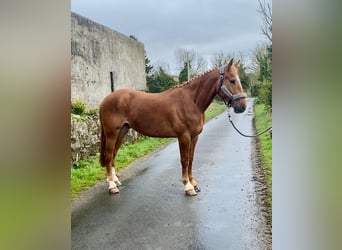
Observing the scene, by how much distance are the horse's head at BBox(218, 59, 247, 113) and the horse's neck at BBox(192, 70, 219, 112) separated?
0.03 m

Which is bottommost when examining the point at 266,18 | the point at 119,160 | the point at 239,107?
the point at 119,160

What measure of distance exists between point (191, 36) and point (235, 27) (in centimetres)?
18

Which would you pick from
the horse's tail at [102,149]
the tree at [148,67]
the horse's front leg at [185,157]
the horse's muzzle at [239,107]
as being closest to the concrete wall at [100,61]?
the tree at [148,67]

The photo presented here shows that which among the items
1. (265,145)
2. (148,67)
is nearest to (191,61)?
(148,67)

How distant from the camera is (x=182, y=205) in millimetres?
1425

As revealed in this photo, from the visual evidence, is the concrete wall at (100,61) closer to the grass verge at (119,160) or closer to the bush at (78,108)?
the bush at (78,108)

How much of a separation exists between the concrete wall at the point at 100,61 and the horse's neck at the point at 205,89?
0.22 m

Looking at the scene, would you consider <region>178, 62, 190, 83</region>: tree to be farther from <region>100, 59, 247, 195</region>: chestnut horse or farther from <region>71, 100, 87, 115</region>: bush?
<region>71, 100, 87, 115</region>: bush

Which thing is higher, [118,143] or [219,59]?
[219,59]

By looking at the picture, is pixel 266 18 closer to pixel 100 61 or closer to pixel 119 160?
pixel 100 61

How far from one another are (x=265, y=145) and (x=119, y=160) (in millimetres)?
612

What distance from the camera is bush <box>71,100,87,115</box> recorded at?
1.39m

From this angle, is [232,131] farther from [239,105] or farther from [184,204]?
[184,204]
